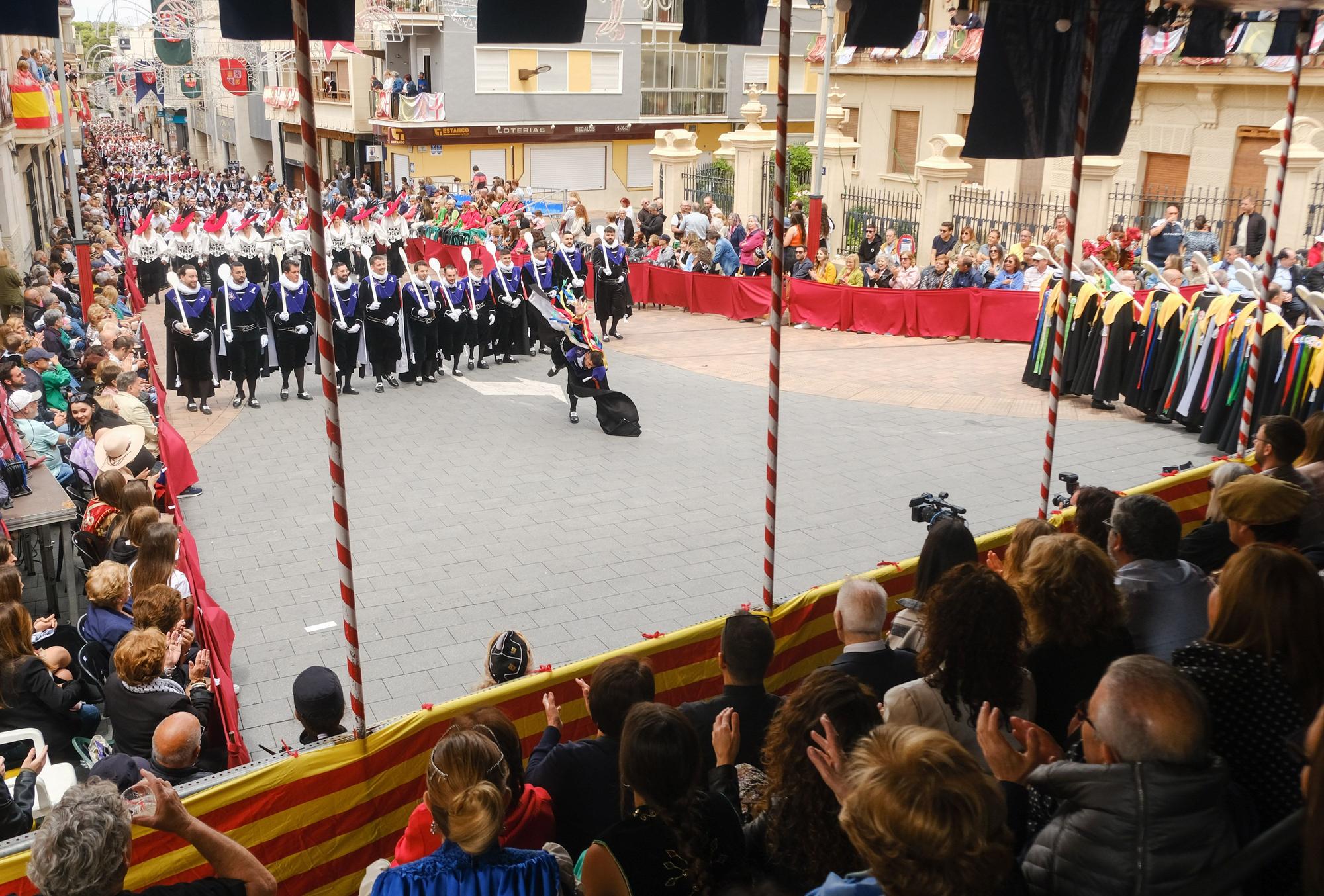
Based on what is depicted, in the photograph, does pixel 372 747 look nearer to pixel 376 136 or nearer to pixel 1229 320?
pixel 1229 320

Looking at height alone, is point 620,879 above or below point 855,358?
above

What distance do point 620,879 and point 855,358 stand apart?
1438 centimetres

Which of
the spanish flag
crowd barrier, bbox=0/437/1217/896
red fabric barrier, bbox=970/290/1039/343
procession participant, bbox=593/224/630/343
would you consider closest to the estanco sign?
the spanish flag

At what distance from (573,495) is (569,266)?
7.58 m

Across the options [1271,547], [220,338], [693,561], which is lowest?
[693,561]

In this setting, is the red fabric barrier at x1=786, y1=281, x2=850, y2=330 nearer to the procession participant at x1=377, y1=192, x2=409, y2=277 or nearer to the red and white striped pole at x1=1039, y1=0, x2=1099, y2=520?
the procession participant at x1=377, y1=192, x2=409, y2=277

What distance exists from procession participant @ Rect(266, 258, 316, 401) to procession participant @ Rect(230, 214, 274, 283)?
16.9 feet

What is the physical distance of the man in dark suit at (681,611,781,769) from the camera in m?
3.86

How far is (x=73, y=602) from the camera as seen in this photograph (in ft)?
24.9

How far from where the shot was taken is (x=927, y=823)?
2291mm

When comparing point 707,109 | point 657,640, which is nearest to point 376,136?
point 707,109

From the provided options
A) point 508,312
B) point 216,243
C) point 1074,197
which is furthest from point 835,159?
point 1074,197

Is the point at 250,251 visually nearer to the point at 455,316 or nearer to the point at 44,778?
the point at 455,316

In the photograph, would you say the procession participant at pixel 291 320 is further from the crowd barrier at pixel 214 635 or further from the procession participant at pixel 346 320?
the crowd barrier at pixel 214 635
